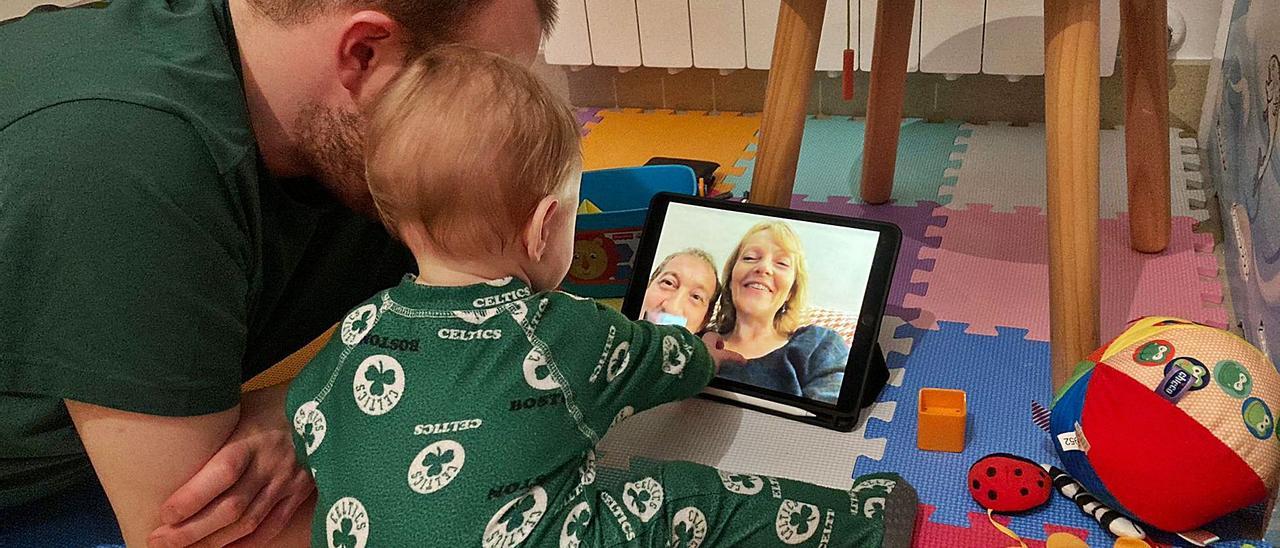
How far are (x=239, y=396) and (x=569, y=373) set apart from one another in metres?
0.28

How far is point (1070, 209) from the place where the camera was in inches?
40.1

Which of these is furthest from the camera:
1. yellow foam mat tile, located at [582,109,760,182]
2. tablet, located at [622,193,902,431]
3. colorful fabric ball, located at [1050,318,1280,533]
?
yellow foam mat tile, located at [582,109,760,182]

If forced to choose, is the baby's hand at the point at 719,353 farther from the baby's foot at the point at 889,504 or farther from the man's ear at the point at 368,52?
the man's ear at the point at 368,52

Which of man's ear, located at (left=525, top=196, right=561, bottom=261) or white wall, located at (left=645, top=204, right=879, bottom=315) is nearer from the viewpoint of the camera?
man's ear, located at (left=525, top=196, right=561, bottom=261)

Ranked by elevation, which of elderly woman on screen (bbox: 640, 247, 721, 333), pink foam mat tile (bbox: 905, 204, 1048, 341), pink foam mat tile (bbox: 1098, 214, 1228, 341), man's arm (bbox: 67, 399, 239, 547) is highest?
man's arm (bbox: 67, 399, 239, 547)

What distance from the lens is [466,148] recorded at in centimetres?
78

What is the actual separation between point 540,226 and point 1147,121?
33.9 inches

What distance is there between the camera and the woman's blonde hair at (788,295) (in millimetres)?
1086

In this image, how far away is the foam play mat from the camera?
100cm

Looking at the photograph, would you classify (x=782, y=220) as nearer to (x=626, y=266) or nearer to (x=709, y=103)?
(x=626, y=266)

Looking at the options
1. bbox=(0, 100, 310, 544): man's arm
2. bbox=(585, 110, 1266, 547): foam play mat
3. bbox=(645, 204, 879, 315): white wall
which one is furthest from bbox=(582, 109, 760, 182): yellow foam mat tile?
bbox=(0, 100, 310, 544): man's arm

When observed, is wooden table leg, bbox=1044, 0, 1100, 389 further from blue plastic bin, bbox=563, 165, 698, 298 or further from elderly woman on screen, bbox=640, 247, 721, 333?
blue plastic bin, bbox=563, 165, 698, 298

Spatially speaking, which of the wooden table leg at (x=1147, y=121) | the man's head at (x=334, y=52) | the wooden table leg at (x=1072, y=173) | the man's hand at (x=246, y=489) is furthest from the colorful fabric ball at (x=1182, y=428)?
the man's hand at (x=246, y=489)

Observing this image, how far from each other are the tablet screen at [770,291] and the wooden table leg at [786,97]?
0.26 feet
